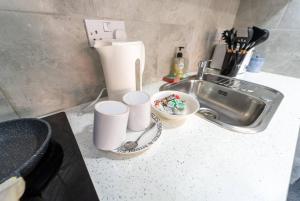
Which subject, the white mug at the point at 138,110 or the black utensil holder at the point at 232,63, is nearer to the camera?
the white mug at the point at 138,110

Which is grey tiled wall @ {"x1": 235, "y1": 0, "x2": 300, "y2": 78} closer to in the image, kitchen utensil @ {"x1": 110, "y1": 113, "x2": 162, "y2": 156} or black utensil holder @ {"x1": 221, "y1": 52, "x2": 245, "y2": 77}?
black utensil holder @ {"x1": 221, "y1": 52, "x2": 245, "y2": 77}

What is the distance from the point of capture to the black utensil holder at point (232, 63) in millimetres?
908

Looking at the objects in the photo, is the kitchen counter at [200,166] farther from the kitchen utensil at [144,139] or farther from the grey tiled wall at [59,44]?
the grey tiled wall at [59,44]

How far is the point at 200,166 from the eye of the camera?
0.33 meters

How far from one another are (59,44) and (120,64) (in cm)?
22

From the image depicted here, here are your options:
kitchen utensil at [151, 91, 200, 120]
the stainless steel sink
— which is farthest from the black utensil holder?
kitchen utensil at [151, 91, 200, 120]

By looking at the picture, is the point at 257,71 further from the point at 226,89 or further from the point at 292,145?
the point at 292,145

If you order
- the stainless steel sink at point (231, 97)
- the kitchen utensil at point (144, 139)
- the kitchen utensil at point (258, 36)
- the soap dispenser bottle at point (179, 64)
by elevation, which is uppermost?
the kitchen utensil at point (258, 36)

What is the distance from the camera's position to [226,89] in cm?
81

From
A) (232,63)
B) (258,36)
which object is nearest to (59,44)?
(232,63)

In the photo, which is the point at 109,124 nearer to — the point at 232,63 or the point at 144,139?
the point at 144,139

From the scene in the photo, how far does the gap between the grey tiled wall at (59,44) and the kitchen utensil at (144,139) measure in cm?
32

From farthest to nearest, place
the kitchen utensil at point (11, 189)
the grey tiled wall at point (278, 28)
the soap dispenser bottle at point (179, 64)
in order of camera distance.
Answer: the grey tiled wall at point (278, 28)
the soap dispenser bottle at point (179, 64)
the kitchen utensil at point (11, 189)

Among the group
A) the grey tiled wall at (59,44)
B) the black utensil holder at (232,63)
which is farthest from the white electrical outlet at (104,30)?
the black utensil holder at (232,63)
